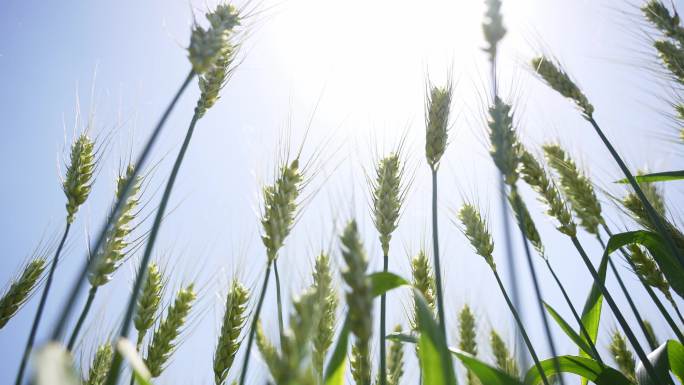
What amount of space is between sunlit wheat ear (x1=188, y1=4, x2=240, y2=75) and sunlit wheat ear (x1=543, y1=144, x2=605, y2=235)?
1866mm

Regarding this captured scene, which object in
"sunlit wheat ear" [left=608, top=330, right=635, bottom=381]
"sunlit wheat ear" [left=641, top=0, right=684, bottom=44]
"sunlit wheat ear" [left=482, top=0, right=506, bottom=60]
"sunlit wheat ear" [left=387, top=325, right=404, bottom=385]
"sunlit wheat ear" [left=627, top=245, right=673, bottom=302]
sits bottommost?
"sunlit wheat ear" [left=387, top=325, right=404, bottom=385]

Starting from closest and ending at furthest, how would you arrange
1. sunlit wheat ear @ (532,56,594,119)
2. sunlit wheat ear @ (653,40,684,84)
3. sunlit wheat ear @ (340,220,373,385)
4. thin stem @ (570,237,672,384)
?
1. sunlit wheat ear @ (340,220,373,385)
2. thin stem @ (570,237,672,384)
3. sunlit wheat ear @ (532,56,594,119)
4. sunlit wheat ear @ (653,40,684,84)

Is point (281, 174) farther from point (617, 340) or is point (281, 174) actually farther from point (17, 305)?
point (617, 340)

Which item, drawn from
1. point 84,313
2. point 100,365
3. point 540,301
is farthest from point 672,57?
point 100,365

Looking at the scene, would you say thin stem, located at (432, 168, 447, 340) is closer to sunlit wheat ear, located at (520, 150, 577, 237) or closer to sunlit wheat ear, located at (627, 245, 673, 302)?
sunlit wheat ear, located at (520, 150, 577, 237)

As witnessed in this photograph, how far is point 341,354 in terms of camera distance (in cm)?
138

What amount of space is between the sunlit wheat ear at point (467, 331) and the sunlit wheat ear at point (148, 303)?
1783 mm

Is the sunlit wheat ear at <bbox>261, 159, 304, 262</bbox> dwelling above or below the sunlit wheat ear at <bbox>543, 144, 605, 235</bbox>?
below

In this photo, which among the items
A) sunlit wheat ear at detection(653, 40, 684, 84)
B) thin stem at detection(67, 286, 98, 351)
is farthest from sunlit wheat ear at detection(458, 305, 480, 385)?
thin stem at detection(67, 286, 98, 351)

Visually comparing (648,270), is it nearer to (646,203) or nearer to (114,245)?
(646,203)

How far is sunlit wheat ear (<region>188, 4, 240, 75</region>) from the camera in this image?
1.58 m

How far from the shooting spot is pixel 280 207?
6.14ft

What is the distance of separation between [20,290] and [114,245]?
881 millimetres

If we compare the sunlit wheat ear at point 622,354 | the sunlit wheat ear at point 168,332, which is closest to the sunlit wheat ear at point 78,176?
the sunlit wheat ear at point 168,332
